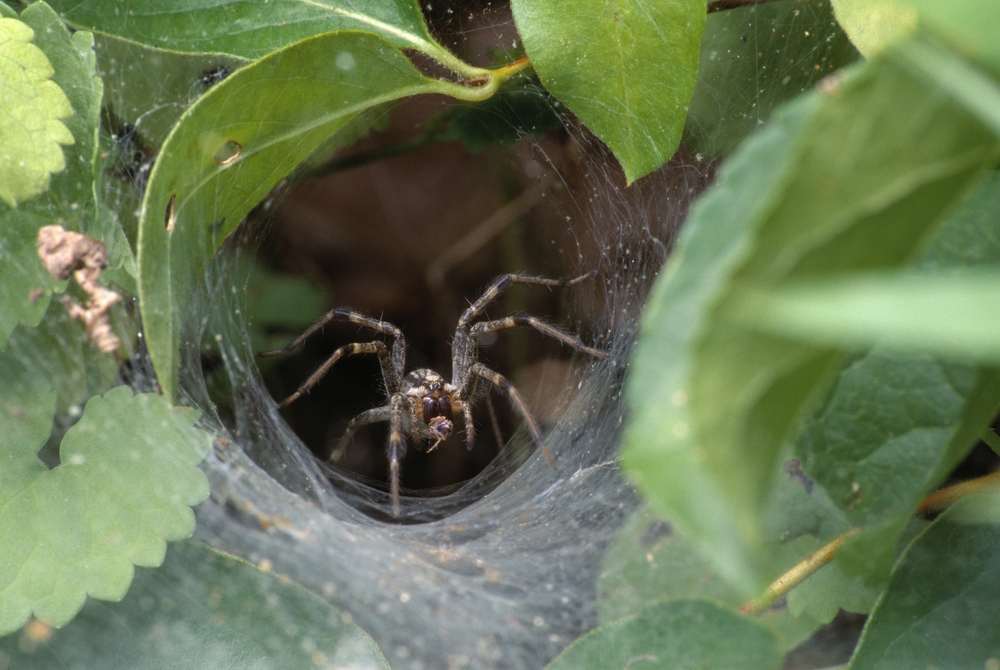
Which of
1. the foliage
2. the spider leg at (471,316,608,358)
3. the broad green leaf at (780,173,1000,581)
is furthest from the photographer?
the spider leg at (471,316,608,358)

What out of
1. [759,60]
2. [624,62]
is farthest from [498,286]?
[624,62]

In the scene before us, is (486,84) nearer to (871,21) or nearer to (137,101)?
(871,21)

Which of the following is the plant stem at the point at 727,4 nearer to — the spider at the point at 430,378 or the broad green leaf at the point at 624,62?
the broad green leaf at the point at 624,62

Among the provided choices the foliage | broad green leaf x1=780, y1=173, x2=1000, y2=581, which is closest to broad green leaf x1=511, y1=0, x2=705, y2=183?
the foliage

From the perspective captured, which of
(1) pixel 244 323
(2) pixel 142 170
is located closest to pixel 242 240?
(1) pixel 244 323

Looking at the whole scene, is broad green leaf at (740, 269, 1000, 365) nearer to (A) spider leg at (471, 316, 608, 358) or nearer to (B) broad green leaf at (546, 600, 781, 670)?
(B) broad green leaf at (546, 600, 781, 670)

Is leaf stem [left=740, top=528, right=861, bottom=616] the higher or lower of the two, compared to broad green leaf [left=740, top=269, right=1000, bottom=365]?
lower
